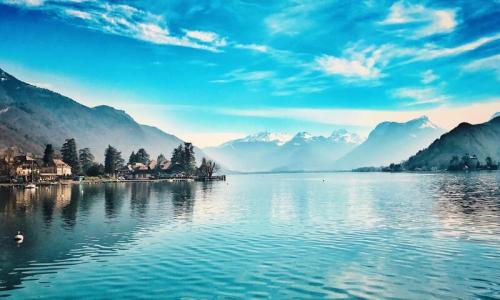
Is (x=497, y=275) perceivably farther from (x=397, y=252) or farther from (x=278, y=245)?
(x=278, y=245)

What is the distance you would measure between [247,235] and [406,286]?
23.9 m

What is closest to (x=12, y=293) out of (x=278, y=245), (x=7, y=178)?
(x=278, y=245)

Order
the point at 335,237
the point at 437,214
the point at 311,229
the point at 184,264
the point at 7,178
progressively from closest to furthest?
1. the point at 184,264
2. the point at 335,237
3. the point at 311,229
4. the point at 437,214
5. the point at 7,178

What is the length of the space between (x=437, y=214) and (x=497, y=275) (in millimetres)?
38919

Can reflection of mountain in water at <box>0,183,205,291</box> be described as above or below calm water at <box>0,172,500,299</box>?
above

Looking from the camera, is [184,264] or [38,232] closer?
[184,264]

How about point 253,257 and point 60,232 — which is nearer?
point 253,257

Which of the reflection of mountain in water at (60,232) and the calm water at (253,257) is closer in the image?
the calm water at (253,257)

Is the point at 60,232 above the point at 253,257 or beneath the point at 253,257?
above

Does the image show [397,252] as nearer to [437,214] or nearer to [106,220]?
[437,214]

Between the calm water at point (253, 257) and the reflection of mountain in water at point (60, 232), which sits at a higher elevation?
the reflection of mountain in water at point (60, 232)

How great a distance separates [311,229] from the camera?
5297cm

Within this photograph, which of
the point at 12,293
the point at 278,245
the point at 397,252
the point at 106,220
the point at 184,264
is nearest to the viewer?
the point at 12,293

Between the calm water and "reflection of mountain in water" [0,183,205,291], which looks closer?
the calm water
